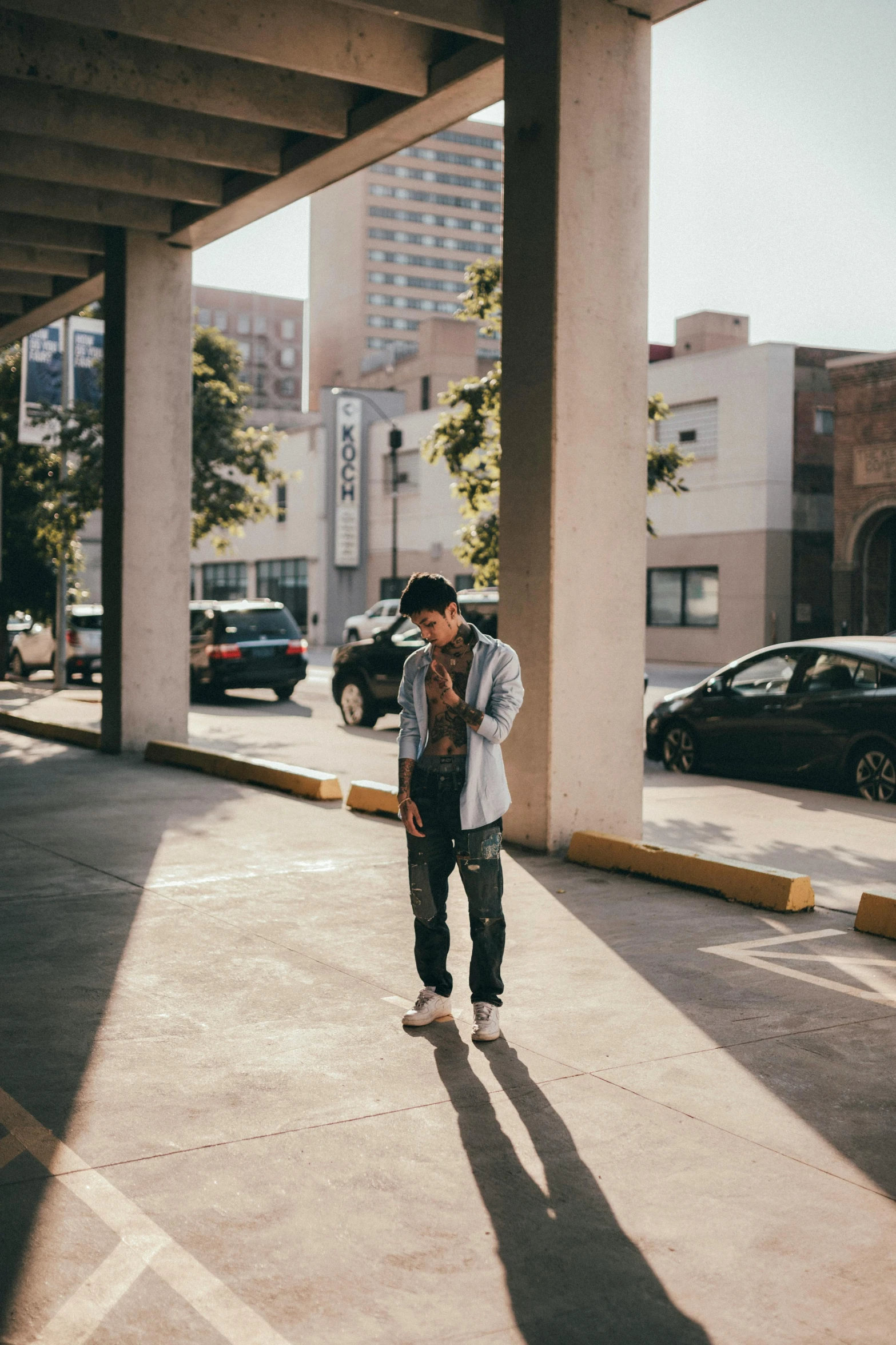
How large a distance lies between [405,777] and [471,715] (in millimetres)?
354

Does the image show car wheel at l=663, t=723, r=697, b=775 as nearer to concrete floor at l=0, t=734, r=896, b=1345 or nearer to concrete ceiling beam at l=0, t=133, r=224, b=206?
concrete floor at l=0, t=734, r=896, b=1345

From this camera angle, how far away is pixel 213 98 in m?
10.8

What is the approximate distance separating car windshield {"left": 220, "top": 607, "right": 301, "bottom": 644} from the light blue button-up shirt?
1776 centimetres

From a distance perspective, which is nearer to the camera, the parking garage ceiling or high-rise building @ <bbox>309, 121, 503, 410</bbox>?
the parking garage ceiling

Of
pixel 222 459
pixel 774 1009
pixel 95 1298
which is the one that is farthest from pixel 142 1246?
pixel 222 459

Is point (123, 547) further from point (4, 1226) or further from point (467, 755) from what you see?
point (4, 1226)

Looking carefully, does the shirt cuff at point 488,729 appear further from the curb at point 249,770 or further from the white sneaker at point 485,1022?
the curb at point 249,770

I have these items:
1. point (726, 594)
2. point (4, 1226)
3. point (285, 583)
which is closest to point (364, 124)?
point (4, 1226)

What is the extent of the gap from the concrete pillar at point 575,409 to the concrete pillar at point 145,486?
6328 millimetres

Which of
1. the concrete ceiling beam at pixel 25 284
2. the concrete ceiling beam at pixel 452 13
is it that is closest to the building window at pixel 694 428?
the concrete ceiling beam at pixel 25 284

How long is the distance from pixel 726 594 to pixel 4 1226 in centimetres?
3522

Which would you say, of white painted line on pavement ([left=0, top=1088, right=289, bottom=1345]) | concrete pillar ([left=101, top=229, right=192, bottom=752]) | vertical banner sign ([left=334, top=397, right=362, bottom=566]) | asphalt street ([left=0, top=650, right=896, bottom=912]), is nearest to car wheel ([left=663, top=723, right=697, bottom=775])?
asphalt street ([left=0, top=650, right=896, bottom=912])

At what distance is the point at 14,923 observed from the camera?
22.2 ft

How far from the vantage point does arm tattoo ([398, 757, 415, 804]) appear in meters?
5.08
